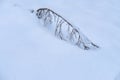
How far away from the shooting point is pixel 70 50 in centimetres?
187

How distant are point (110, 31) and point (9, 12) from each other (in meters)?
0.96

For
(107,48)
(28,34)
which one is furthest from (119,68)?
(28,34)

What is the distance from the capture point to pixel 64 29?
2080 millimetres

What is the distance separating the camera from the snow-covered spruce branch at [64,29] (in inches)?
77.2

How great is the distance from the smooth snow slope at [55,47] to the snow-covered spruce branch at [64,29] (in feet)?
0.21

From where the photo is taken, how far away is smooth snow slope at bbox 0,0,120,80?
168 cm

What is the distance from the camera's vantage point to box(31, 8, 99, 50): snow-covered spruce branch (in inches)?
77.2

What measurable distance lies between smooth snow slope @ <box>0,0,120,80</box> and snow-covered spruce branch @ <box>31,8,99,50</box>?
0.06 meters

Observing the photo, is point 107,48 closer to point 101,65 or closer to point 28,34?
point 101,65

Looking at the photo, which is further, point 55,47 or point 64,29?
point 64,29

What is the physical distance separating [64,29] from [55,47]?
0.26 meters

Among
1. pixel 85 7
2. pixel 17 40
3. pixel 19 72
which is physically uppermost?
pixel 85 7

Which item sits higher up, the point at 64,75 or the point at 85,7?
the point at 85,7

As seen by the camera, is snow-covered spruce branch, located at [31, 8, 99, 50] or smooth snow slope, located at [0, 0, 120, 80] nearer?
smooth snow slope, located at [0, 0, 120, 80]
